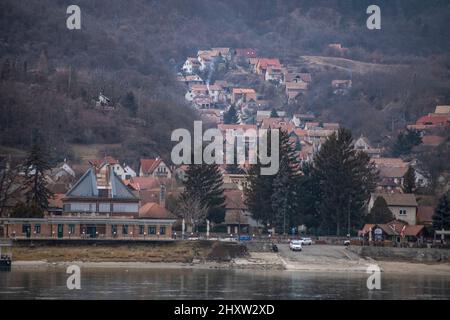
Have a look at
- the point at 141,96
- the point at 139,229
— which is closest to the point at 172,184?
the point at 139,229

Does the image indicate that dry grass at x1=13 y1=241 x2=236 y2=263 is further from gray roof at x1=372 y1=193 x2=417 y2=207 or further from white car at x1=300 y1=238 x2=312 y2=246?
gray roof at x1=372 y1=193 x2=417 y2=207

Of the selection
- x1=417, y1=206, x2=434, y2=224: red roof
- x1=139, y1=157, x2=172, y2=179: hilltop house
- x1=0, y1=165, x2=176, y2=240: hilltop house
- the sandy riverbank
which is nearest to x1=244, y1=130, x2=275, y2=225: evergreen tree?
x1=0, y1=165, x2=176, y2=240: hilltop house

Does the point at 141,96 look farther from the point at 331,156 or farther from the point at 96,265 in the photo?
the point at 96,265

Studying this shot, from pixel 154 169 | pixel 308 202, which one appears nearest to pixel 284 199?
pixel 308 202

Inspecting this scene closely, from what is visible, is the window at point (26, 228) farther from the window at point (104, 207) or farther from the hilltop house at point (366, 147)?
the hilltop house at point (366, 147)

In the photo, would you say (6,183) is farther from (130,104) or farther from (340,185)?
(130,104)

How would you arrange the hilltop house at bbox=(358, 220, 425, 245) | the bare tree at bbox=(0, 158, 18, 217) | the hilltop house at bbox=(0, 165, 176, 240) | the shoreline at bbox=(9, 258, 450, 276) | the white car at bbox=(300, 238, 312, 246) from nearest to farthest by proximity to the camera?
the shoreline at bbox=(9, 258, 450, 276)
the hilltop house at bbox=(0, 165, 176, 240)
the white car at bbox=(300, 238, 312, 246)
the hilltop house at bbox=(358, 220, 425, 245)
the bare tree at bbox=(0, 158, 18, 217)
